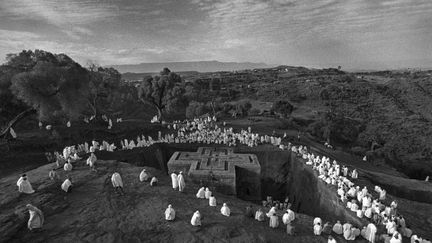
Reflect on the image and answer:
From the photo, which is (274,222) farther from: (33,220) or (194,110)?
(194,110)

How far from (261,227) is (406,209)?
35.5 ft

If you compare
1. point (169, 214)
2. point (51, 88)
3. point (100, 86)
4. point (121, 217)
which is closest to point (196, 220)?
point (169, 214)

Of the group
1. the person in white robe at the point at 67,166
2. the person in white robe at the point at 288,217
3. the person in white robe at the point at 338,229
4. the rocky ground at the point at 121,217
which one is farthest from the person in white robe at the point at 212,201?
the person in white robe at the point at 67,166

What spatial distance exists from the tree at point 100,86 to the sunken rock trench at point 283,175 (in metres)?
11.1

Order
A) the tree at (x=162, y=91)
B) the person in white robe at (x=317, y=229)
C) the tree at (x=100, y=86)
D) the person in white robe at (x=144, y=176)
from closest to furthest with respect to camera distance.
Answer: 1. the person in white robe at (x=317, y=229)
2. the person in white robe at (x=144, y=176)
3. the tree at (x=100, y=86)
4. the tree at (x=162, y=91)

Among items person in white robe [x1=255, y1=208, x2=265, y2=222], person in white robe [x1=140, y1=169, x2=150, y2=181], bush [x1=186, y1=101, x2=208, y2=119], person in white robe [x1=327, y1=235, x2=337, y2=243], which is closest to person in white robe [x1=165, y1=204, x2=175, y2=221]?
person in white robe [x1=255, y1=208, x2=265, y2=222]

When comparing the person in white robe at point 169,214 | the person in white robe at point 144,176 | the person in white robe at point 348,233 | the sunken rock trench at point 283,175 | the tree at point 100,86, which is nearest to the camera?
the person in white robe at point 169,214

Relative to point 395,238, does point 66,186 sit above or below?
above

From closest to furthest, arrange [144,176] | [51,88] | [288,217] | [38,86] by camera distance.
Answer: [288,217] → [144,176] → [38,86] → [51,88]

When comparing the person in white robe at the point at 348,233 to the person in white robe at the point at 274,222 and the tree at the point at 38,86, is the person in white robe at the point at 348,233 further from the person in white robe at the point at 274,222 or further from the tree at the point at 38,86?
the tree at the point at 38,86

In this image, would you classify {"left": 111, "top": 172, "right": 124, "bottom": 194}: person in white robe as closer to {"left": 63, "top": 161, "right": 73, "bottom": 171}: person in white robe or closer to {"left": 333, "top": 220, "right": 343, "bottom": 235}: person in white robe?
{"left": 63, "top": 161, "right": 73, "bottom": 171}: person in white robe

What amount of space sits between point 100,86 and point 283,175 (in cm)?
2522

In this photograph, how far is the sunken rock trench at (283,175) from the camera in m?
19.0

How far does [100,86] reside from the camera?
120ft
